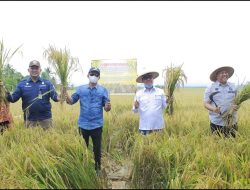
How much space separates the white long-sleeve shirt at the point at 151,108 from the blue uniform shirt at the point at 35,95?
1324 millimetres

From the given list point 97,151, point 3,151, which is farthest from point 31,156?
point 97,151

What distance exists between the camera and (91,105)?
4094 mm

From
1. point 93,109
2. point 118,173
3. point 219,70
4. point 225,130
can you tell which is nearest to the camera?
point 118,173

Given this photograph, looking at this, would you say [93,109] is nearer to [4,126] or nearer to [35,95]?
[35,95]

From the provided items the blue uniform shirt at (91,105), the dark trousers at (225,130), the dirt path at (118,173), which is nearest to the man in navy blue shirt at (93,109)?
the blue uniform shirt at (91,105)

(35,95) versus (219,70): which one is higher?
(219,70)

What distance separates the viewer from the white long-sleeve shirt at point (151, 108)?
4.58m

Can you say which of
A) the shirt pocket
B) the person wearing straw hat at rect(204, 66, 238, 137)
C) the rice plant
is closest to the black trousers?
the rice plant

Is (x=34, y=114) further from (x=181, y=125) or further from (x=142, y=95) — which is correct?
(x=181, y=125)

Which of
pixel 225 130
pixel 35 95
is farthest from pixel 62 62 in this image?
pixel 225 130

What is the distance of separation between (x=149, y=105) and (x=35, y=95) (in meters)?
1.70

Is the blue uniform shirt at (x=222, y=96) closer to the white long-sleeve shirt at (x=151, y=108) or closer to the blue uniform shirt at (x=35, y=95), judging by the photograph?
the white long-sleeve shirt at (x=151, y=108)

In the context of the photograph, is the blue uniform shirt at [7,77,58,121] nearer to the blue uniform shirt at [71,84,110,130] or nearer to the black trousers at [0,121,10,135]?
the black trousers at [0,121,10,135]

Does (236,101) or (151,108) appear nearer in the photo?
(236,101)
